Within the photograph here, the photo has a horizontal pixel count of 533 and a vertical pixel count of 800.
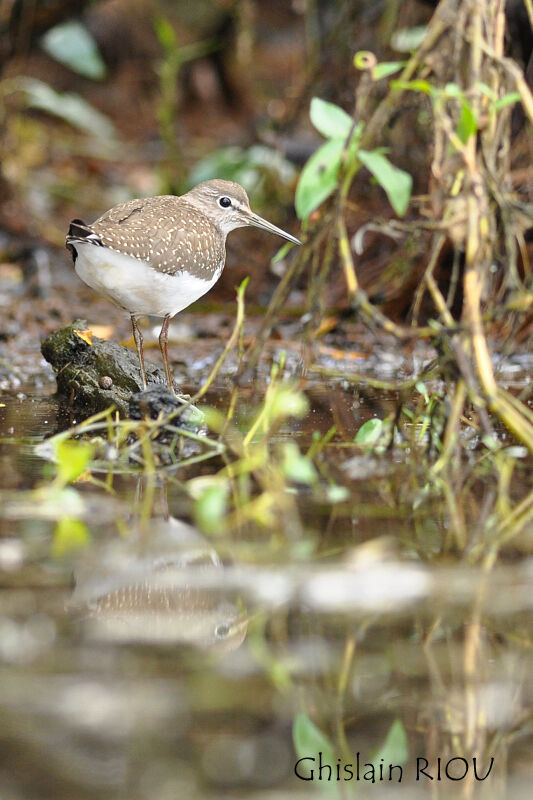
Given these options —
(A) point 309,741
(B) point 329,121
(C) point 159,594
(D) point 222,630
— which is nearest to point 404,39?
(B) point 329,121

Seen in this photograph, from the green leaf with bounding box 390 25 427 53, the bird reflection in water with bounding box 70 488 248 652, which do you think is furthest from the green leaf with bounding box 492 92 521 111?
the green leaf with bounding box 390 25 427 53

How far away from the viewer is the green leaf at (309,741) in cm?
193

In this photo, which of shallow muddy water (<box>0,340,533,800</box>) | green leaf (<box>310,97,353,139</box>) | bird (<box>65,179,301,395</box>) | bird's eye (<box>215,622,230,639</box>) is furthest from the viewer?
bird (<box>65,179,301,395</box>)

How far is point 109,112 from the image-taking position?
40.1 feet

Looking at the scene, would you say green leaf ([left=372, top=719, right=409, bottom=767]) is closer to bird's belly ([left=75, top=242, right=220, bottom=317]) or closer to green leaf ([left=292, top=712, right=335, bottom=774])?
green leaf ([left=292, top=712, right=335, bottom=774])

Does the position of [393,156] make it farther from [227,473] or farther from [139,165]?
[139,165]

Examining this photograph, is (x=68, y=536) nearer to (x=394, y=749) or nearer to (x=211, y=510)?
(x=211, y=510)

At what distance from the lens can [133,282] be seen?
4785 mm

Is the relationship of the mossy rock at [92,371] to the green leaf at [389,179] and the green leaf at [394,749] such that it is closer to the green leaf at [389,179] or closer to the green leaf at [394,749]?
the green leaf at [389,179]

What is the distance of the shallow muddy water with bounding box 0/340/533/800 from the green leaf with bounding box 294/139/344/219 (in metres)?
0.95

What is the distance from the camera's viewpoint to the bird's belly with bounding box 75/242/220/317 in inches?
185

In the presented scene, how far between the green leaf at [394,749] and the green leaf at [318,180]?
1992 mm

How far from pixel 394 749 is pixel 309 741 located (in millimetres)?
154

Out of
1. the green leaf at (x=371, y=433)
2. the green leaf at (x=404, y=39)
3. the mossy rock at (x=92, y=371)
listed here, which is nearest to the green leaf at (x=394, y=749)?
the green leaf at (x=371, y=433)
